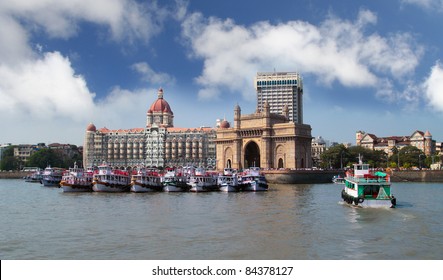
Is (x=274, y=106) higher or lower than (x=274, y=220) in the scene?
higher

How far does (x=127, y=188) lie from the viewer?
6009cm

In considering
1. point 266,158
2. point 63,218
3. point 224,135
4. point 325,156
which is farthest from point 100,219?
point 325,156

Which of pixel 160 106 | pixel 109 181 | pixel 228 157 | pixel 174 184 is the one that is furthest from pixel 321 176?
pixel 160 106

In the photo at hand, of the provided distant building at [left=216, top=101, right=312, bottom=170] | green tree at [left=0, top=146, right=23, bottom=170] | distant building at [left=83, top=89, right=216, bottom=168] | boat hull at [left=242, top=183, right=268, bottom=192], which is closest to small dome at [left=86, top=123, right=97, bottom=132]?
distant building at [left=83, top=89, right=216, bottom=168]

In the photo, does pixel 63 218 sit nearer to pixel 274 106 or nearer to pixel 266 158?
pixel 266 158

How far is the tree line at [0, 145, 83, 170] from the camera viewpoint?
139375 millimetres

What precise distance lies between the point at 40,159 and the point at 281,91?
7762 cm

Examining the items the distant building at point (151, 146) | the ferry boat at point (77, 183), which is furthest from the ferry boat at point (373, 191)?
the distant building at point (151, 146)

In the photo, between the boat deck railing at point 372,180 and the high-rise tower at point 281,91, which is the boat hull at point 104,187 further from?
the high-rise tower at point 281,91

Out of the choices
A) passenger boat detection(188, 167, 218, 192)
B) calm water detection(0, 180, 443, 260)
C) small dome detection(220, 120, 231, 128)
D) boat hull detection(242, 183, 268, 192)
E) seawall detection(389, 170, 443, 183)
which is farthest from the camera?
small dome detection(220, 120, 231, 128)

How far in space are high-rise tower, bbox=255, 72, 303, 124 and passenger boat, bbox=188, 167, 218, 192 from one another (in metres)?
112

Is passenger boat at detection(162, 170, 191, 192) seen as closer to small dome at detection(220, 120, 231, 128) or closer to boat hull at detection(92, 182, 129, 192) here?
boat hull at detection(92, 182, 129, 192)

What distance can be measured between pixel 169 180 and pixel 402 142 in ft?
341

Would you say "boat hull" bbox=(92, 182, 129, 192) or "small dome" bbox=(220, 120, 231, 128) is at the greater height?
"small dome" bbox=(220, 120, 231, 128)
